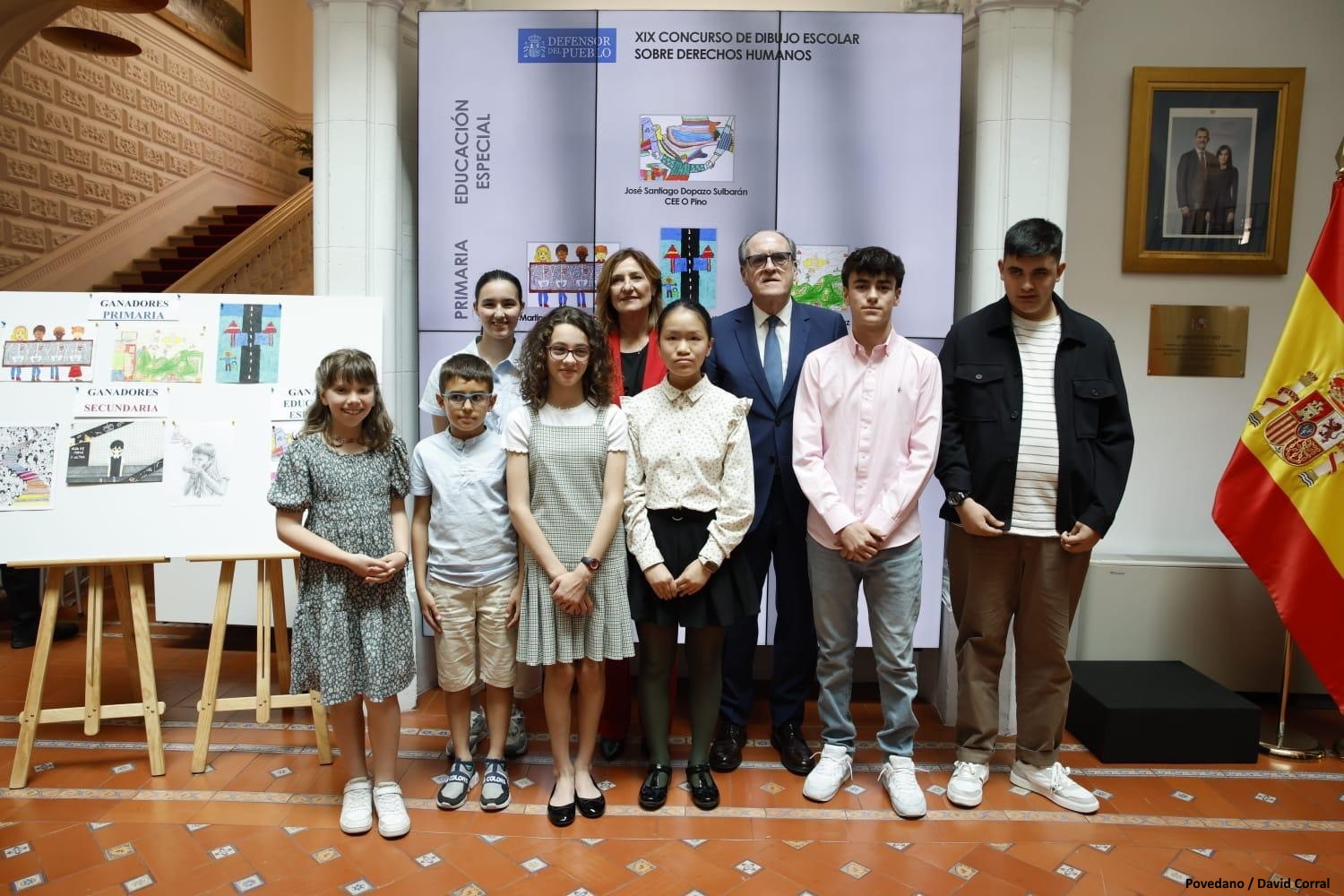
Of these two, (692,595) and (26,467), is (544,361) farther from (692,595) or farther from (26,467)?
(26,467)

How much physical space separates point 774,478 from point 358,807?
5.29 feet

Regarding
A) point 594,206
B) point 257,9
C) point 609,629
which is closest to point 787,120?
point 594,206

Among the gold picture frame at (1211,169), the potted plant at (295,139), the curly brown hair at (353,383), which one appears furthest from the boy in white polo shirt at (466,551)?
the potted plant at (295,139)

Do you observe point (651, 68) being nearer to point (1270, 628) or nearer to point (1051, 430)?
point (1051, 430)

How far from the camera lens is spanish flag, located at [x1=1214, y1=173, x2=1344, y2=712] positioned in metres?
2.77

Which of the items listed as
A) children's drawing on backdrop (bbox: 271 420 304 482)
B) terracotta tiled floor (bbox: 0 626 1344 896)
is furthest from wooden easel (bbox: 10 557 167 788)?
children's drawing on backdrop (bbox: 271 420 304 482)

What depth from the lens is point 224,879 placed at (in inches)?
89.4

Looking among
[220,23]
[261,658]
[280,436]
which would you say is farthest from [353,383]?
[220,23]

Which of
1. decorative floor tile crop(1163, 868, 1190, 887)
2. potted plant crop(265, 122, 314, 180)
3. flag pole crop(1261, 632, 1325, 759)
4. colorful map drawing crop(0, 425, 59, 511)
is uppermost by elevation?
potted plant crop(265, 122, 314, 180)

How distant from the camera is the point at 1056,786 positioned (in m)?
2.70

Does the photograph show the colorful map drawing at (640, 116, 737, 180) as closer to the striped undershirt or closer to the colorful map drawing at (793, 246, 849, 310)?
the colorful map drawing at (793, 246, 849, 310)

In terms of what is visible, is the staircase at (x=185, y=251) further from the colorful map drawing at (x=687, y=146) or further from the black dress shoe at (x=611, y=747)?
the black dress shoe at (x=611, y=747)

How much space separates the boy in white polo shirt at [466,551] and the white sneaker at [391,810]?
0.13m

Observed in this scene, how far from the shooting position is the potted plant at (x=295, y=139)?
1021cm
